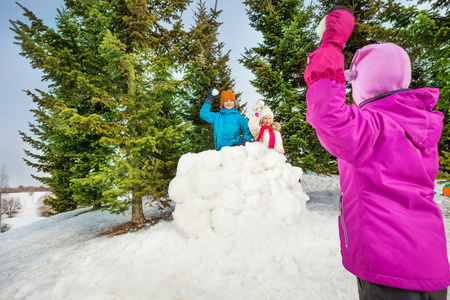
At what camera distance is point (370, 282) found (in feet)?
3.29

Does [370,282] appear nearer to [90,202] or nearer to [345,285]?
[345,285]

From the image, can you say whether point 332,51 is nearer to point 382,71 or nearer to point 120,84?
point 382,71

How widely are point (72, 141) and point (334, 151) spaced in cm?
959

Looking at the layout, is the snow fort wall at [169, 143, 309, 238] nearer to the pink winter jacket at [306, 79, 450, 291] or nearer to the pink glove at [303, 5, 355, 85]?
A: the pink winter jacket at [306, 79, 450, 291]

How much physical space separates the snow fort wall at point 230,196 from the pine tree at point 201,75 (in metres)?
2.14

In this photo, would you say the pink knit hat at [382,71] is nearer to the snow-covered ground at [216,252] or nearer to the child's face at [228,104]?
the snow-covered ground at [216,252]

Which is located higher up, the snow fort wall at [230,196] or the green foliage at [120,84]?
the green foliage at [120,84]

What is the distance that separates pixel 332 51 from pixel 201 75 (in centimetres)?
561

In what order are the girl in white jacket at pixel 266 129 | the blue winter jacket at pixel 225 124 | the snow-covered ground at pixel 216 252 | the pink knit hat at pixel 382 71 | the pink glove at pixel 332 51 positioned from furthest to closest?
the girl in white jacket at pixel 266 129 → the blue winter jacket at pixel 225 124 → the snow-covered ground at pixel 216 252 → the pink knit hat at pixel 382 71 → the pink glove at pixel 332 51

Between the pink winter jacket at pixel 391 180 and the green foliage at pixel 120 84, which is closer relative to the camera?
the pink winter jacket at pixel 391 180

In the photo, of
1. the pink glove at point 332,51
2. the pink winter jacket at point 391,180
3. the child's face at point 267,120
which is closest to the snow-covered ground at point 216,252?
the child's face at point 267,120

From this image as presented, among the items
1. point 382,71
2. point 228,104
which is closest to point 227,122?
point 228,104

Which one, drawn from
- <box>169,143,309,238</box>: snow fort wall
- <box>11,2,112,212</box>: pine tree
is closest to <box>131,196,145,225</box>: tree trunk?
<box>11,2,112,212</box>: pine tree

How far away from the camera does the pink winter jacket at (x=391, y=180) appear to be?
91 centimetres
